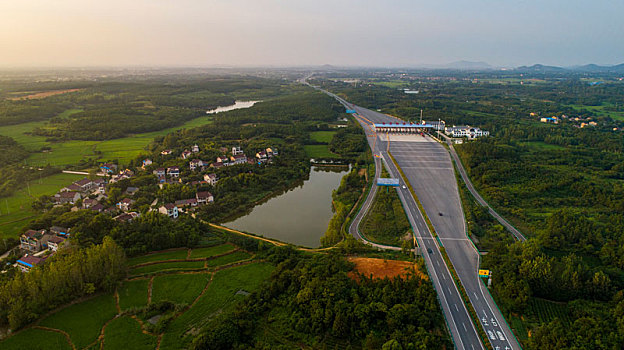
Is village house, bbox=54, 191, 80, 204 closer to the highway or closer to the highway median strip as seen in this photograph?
the highway

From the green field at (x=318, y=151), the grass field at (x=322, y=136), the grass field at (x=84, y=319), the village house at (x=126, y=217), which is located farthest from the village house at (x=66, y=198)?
the grass field at (x=322, y=136)

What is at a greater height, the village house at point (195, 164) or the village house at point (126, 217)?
the village house at point (195, 164)

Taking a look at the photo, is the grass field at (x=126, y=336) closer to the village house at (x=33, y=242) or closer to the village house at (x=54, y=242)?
the village house at (x=54, y=242)

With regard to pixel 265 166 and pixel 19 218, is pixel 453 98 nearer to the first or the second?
pixel 265 166

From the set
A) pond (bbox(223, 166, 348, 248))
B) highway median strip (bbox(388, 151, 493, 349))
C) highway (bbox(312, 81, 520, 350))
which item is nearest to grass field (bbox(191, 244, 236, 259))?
pond (bbox(223, 166, 348, 248))

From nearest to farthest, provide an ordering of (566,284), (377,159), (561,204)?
(566,284) < (561,204) < (377,159)

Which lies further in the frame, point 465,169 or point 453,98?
point 453,98

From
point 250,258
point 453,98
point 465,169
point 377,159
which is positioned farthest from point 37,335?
point 453,98
